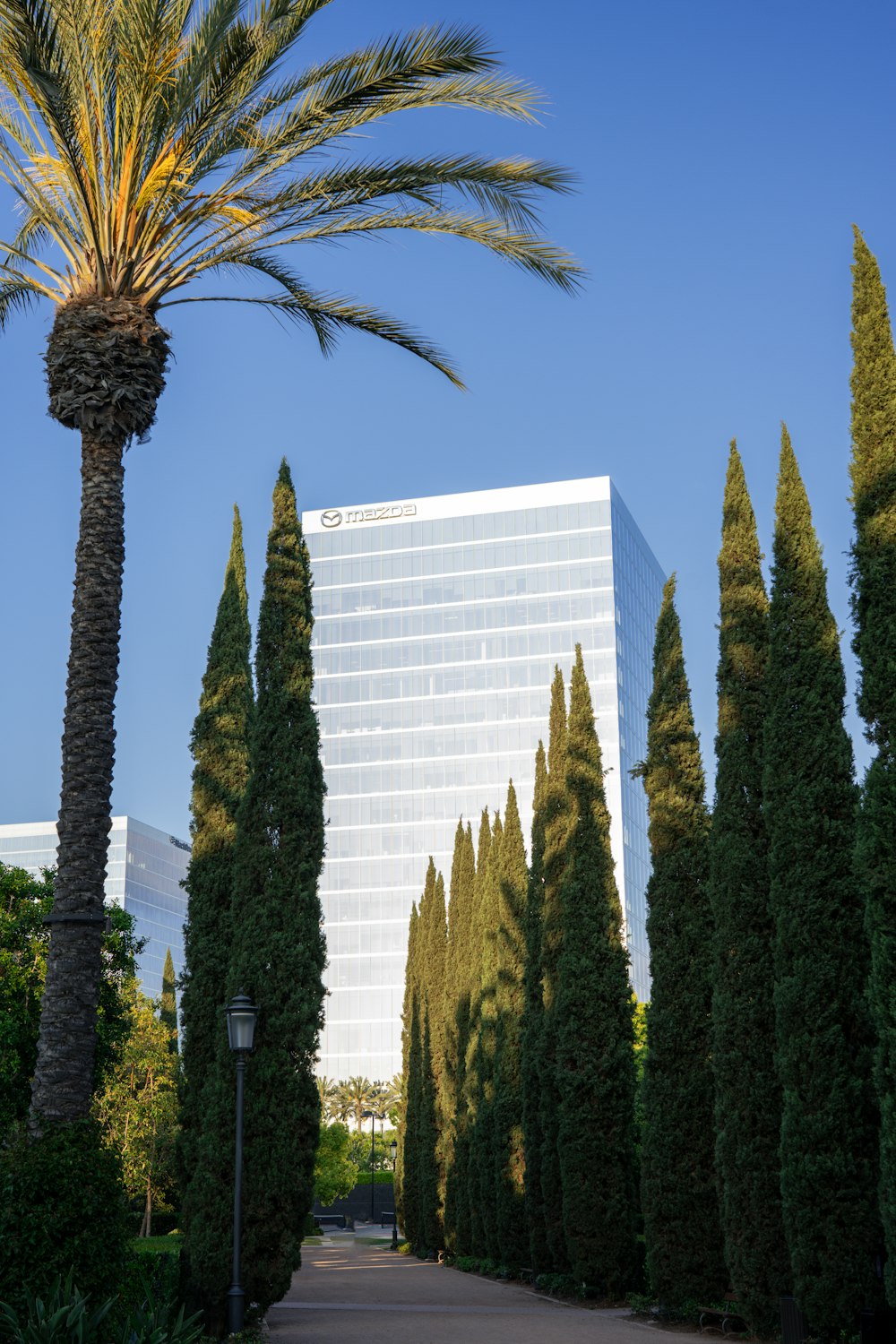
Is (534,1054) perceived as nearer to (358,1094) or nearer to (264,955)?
(264,955)

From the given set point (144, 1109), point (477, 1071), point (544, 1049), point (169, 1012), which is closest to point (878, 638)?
point (544, 1049)

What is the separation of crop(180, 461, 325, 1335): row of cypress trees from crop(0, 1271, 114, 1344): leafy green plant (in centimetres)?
484

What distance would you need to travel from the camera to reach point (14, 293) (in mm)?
13648

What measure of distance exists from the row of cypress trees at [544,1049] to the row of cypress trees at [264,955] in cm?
651

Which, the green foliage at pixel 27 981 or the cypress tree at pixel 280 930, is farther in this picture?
the green foliage at pixel 27 981

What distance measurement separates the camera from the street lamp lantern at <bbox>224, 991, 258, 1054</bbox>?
12945 mm

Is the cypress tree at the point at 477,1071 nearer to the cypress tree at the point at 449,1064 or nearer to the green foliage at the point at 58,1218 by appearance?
the cypress tree at the point at 449,1064

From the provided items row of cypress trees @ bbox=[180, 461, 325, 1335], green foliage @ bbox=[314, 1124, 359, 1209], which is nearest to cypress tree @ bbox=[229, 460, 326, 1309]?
row of cypress trees @ bbox=[180, 461, 325, 1335]

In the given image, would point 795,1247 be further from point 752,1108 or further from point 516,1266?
point 516,1266

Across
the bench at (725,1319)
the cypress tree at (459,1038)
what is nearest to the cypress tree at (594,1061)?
the bench at (725,1319)

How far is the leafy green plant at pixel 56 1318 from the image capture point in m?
7.89

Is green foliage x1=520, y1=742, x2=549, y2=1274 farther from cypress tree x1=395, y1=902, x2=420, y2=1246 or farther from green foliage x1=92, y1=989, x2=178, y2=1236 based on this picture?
cypress tree x1=395, y1=902, x2=420, y2=1246

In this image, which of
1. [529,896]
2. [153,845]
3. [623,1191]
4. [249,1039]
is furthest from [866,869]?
[153,845]

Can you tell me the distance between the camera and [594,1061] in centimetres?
1992
